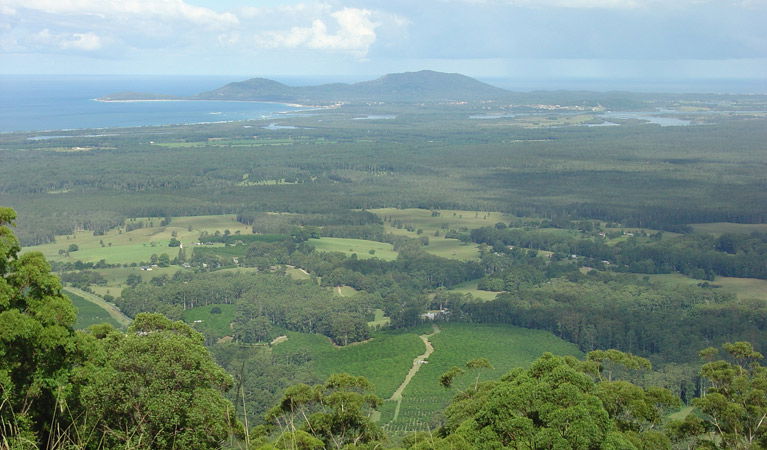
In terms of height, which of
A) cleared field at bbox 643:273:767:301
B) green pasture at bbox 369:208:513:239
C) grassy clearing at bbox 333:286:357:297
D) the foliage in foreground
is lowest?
cleared field at bbox 643:273:767:301

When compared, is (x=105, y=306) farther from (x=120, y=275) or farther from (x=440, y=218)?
(x=440, y=218)

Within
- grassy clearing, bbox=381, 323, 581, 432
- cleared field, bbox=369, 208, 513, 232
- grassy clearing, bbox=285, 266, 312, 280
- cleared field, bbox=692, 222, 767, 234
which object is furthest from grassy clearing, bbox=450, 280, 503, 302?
cleared field, bbox=692, 222, 767, 234

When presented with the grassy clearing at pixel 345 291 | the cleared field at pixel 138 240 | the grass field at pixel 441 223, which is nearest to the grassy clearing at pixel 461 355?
the grassy clearing at pixel 345 291

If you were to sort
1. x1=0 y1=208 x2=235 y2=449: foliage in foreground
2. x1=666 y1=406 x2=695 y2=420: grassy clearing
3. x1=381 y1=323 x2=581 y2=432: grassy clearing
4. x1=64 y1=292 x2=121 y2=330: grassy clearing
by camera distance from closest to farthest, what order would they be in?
1. x1=0 y1=208 x2=235 y2=449: foliage in foreground
2. x1=666 y1=406 x2=695 y2=420: grassy clearing
3. x1=381 y1=323 x2=581 y2=432: grassy clearing
4. x1=64 y1=292 x2=121 y2=330: grassy clearing

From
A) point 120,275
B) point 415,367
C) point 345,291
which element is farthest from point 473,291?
point 120,275

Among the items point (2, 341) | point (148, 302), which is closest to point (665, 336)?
point (148, 302)

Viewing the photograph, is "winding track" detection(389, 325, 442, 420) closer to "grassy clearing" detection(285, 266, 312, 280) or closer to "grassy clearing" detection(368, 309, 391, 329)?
"grassy clearing" detection(368, 309, 391, 329)

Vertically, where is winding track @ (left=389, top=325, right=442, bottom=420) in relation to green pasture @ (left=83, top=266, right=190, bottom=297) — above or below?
below
